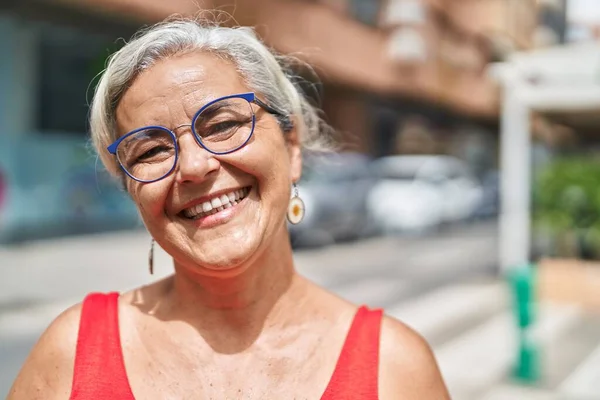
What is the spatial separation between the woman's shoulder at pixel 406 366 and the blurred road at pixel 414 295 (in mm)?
1260

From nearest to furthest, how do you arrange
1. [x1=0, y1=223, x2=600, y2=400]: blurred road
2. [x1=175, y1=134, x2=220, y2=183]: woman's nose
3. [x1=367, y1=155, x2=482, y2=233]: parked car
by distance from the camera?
[x1=175, y1=134, x2=220, y2=183]: woman's nose < [x1=0, y1=223, x2=600, y2=400]: blurred road < [x1=367, y1=155, x2=482, y2=233]: parked car

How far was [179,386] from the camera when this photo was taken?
157 cm

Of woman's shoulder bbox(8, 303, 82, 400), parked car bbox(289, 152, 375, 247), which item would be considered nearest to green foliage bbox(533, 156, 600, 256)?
parked car bbox(289, 152, 375, 247)

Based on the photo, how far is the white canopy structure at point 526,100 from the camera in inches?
370

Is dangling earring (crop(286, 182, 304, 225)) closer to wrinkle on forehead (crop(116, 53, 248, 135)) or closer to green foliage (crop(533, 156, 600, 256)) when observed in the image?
wrinkle on forehead (crop(116, 53, 248, 135))

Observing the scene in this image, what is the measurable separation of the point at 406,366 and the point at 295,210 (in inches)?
18.4

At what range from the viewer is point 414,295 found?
947 cm

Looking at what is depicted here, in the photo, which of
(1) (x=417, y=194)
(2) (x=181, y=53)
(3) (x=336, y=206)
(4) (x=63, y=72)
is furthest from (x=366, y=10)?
(2) (x=181, y=53)

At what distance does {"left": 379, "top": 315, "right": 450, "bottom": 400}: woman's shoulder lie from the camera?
1.56 metres

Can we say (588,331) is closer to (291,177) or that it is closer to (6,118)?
(291,177)

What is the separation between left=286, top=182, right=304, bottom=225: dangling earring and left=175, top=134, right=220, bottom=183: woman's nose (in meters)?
0.32

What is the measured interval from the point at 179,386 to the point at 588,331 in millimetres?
7051

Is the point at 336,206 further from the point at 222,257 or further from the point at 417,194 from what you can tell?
the point at 222,257

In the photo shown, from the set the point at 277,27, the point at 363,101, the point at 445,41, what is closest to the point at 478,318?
the point at 277,27
